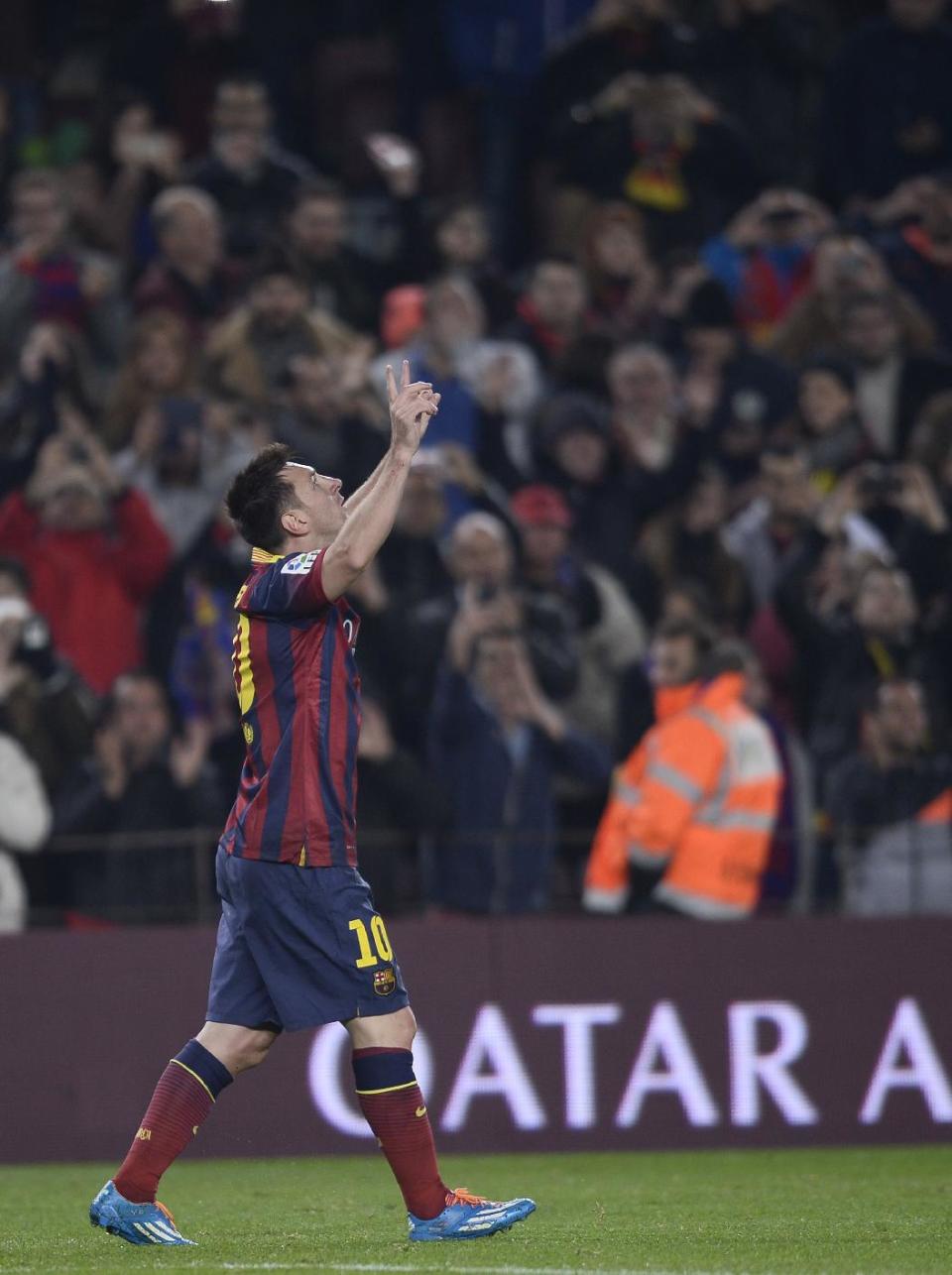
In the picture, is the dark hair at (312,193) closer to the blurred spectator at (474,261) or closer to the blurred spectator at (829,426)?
the blurred spectator at (474,261)

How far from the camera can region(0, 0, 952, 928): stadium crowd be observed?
36.9ft

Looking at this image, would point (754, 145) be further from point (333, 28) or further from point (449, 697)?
point (449, 697)

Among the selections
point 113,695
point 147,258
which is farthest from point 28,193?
point 113,695

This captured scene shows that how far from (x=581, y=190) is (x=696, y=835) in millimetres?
6235

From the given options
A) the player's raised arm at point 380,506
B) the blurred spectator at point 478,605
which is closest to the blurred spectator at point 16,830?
the blurred spectator at point 478,605

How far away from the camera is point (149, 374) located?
43.2ft

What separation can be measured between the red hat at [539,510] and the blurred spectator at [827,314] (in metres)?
2.30

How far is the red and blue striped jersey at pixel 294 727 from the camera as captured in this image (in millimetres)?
7023

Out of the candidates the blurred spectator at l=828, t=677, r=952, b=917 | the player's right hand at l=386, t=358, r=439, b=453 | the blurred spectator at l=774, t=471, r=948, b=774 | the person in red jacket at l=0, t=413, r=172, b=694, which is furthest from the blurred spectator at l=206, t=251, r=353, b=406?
the player's right hand at l=386, t=358, r=439, b=453

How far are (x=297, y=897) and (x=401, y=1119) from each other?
0.67 meters

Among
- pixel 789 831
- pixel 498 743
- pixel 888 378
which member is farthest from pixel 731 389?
pixel 789 831

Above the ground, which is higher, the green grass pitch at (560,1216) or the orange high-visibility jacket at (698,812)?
the orange high-visibility jacket at (698,812)

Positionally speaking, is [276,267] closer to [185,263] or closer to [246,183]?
[185,263]

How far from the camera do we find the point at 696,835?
35.8 feet
